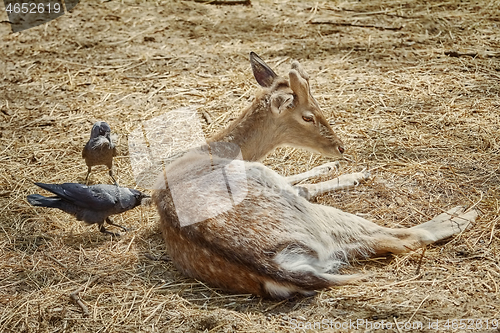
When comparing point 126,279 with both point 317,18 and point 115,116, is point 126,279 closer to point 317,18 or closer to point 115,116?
point 115,116

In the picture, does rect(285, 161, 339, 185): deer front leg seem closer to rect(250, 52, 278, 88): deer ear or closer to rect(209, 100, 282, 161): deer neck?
rect(209, 100, 282, 161): deer neck

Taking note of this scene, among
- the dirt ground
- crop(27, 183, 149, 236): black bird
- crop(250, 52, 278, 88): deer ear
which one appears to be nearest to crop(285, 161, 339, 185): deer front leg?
the dirt ground

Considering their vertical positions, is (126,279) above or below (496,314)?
below

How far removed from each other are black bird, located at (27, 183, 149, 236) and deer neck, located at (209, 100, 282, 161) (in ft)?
2.85

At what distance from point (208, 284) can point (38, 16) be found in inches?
222

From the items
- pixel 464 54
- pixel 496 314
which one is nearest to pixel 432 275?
pixel 496 314

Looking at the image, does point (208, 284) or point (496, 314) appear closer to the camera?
point (496, 314)

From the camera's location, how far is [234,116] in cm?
594

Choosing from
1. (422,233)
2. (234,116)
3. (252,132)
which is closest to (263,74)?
(252,132)

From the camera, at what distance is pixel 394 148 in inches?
207

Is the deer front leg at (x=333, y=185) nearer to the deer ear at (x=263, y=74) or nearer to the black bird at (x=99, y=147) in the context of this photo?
the deer ear at (x=263, y=74)

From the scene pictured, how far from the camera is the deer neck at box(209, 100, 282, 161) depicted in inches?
183

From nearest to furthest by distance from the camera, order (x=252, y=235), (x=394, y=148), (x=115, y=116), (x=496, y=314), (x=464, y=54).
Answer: (x=496, y=314) → (x=252, y=235) → (x=394, y=148) → (x=115, y=116) → (x=464, y=54)

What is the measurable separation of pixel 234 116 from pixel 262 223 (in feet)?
8.05
